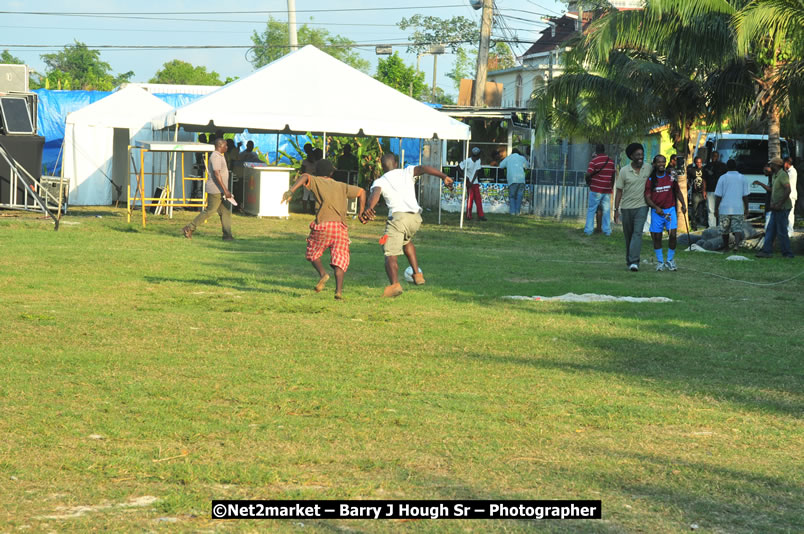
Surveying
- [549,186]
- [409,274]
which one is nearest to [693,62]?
[549,186]

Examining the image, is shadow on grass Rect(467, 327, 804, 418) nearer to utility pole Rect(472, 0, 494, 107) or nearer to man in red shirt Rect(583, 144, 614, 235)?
man in red shirt Rect(583, 144, 614, 235)

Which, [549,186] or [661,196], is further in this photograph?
[549,186]

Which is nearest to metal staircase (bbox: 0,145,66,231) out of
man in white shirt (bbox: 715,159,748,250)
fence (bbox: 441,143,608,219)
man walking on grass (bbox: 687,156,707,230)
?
fence (bbox: 441,143,608,219)

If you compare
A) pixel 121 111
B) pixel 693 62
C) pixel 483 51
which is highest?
pixel 483 51

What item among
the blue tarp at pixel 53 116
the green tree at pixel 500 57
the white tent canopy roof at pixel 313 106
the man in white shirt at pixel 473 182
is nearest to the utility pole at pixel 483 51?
the man in white shirt at pixel 473 182

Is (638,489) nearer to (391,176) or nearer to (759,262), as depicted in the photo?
(391,176)

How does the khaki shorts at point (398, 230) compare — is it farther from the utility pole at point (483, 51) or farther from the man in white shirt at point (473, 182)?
the utility pole at point (483, 51)

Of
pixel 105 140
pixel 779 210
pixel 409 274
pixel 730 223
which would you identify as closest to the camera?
pixel 409 274

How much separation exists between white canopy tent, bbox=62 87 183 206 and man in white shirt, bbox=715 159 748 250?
14394 mm

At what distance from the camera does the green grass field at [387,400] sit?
4.75 meters

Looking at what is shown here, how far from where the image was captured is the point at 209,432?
5785mm

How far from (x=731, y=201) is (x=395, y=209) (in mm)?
9841

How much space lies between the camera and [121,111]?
2733 centimetres

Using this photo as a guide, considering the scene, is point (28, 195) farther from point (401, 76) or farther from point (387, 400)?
point (401, 76)
